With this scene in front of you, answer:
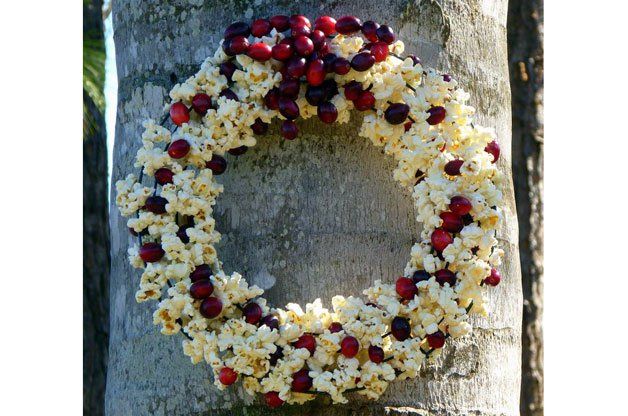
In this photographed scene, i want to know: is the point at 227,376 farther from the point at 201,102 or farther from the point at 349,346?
the point at 201,102

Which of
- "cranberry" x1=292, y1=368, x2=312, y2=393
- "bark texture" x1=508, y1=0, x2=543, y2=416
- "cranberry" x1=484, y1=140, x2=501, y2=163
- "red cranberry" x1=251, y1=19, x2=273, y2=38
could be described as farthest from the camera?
"bark texture" x1=508, y1=0, x2=543, y2=416

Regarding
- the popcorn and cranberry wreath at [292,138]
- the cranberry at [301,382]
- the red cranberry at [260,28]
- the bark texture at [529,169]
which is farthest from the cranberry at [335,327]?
the bark texture at [529,169]

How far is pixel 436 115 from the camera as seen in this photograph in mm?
2713

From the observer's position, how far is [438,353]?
2.64 metres

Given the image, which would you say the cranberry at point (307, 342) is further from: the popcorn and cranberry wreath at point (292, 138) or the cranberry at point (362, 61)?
the cranberry at point (362, 61)

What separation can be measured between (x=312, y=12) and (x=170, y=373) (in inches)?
36.8

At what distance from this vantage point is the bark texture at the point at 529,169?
18.1ft

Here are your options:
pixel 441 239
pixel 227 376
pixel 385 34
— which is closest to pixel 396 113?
pixel 385 34

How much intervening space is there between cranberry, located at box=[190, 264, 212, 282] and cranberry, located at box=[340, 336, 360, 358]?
1.17ft

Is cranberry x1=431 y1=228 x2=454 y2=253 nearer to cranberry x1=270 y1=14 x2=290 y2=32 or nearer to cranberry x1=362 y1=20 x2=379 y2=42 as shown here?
cranberry x1=362 y1=20 x2=379 y2=42

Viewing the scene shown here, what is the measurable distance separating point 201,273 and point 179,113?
1.28 ft

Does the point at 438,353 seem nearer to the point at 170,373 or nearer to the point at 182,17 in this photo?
the point at 170,373

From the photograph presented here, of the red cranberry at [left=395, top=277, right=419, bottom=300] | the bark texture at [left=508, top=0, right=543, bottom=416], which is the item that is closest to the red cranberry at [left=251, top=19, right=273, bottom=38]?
the red cranberry at [left=395, top=277, right=419, bottom=300]

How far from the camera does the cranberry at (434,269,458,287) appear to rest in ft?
8.72
